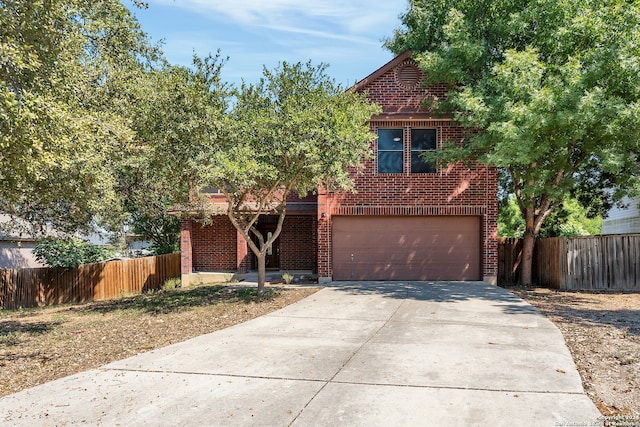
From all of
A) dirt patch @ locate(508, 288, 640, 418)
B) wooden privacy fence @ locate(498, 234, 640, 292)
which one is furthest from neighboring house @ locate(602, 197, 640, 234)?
dirt patch @ locate(508, 288, 640, 418)

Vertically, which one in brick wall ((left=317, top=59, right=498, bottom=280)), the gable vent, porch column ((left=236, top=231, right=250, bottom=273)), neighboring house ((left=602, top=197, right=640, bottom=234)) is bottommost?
porch column ((left=236, top=231, right=250, bottom=273))

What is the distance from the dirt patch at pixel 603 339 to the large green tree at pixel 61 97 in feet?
24.5

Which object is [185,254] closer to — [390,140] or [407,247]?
[407,247]

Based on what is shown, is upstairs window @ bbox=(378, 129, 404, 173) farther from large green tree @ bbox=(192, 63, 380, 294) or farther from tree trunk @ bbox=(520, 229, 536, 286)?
tree trunk @ bbox=(520, 229, 536, 286)

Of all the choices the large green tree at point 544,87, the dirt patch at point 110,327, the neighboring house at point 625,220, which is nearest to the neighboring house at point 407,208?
the large green tree at point 544,87

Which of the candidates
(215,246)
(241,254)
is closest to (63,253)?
(215,246)

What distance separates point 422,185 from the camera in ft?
52.1

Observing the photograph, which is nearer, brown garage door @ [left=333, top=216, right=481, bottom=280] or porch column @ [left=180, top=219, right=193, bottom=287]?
brown garage door @ [left=333, top=216, right=481, bottom=280]

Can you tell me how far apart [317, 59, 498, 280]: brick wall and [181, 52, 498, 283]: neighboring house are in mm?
33

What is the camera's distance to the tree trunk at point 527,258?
1622 centimetres

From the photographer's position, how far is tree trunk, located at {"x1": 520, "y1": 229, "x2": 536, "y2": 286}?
16219 millimetres

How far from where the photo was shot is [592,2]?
12.9 metres

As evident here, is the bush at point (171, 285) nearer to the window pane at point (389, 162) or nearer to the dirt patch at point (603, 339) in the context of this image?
the window pane at point (389, 162)

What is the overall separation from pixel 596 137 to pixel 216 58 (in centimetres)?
988
